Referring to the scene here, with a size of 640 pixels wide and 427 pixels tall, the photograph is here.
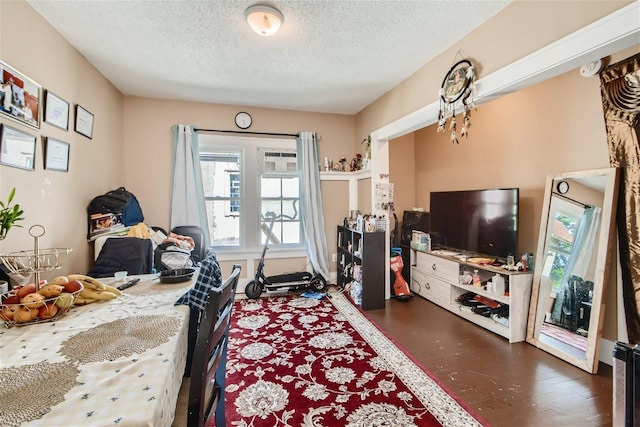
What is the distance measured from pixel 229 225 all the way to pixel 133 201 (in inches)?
48.7

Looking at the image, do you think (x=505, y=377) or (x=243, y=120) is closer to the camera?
(x=505, y=377)

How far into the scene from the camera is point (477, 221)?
10.7ft

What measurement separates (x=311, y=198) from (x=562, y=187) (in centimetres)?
282

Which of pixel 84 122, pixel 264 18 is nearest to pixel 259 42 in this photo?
pixel 264 18

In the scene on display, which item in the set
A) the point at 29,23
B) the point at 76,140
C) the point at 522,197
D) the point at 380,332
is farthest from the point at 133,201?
the point at 522,197

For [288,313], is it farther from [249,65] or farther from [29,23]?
[29,23]

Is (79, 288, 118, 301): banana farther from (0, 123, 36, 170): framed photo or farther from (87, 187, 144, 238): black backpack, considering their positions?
(87, 187, 144, 238): black backpack

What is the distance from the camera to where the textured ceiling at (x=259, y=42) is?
2062mm

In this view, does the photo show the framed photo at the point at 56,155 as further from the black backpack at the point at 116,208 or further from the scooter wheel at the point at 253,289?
the scooter wheel at the point at 253,289

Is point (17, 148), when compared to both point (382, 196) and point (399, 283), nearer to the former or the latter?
point (382, 196)

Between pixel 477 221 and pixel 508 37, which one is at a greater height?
pixel 508 37

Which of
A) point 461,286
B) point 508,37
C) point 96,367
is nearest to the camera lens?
point 96,367

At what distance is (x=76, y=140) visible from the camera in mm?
2621

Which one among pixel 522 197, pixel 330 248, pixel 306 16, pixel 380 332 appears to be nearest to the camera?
pixel 306 16
